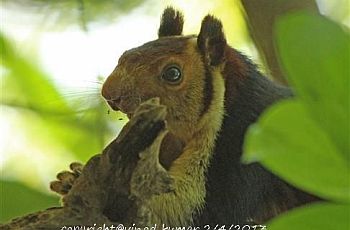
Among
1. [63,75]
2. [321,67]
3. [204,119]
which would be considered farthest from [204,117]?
[321,67]

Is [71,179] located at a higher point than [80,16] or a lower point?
lower

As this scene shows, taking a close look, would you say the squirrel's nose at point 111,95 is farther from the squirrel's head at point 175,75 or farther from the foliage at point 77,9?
the foliage at point 77,9

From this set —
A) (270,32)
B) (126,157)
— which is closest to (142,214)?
(126,157)

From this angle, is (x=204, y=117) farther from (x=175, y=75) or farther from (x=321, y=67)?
(x=321, y=67)

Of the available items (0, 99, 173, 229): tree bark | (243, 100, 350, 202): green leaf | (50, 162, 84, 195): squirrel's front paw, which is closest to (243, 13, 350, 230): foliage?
(243, 100, 350, 202): green leaf

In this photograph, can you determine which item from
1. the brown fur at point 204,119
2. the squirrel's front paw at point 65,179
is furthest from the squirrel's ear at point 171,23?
the squirrel's front paw at point 65,179

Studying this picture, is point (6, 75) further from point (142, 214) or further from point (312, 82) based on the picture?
point (312, 82)
